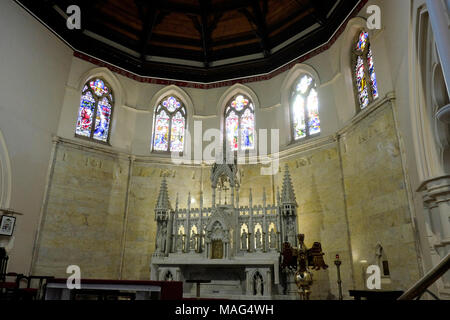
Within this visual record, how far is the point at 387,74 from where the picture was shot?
966 centimetres

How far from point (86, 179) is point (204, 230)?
4.89 metres

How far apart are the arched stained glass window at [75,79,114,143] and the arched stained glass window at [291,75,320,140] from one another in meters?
7.74

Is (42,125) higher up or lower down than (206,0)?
lower down

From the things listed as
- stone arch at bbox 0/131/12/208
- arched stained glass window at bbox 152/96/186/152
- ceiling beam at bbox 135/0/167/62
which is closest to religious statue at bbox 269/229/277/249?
arched stained glass window at bbox 152/96/186/152

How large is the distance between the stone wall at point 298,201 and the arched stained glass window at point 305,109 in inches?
33.1

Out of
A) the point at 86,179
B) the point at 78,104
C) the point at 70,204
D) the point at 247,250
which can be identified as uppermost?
the point at 78,104

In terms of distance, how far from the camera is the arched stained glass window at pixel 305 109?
1323 centimetres

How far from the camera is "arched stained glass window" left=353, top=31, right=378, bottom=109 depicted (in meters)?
10.8

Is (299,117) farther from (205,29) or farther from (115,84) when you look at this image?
(115,84)

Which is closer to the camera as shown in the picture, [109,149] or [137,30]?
[109,149]

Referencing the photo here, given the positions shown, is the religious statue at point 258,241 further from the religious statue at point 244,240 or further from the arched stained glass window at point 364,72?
the arched stained glass window at point 364,72

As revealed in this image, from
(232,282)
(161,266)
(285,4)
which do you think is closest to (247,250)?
(232,282)

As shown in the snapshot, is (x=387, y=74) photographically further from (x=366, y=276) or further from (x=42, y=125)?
(x=42, y=125)

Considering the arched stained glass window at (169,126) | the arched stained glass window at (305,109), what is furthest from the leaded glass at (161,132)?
the arched stained glass window at (305,109)
